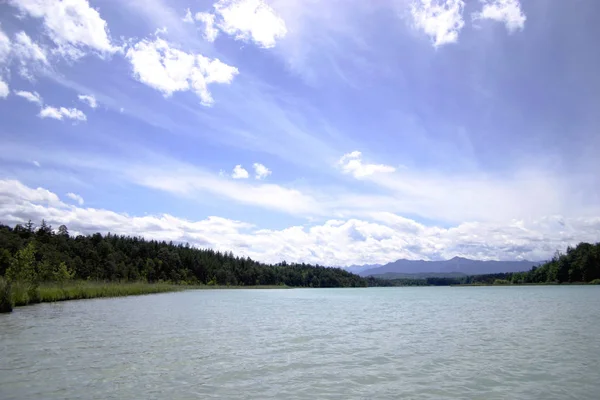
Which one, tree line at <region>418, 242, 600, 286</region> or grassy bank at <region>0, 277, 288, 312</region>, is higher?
tree line at <region>418, 242, 600, 286</region>

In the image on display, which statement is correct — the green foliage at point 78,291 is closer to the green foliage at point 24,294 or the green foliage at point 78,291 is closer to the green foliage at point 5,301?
the green foliage at point 24,294

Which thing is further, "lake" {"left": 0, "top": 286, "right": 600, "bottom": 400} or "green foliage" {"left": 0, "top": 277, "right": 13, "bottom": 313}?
"green foliage" {"left": 0, "top": 277, "right": 13, "bottom": 313}

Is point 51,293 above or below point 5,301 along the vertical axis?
below

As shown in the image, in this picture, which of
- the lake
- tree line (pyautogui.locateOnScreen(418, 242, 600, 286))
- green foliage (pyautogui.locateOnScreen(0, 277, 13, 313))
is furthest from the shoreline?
tree line (pyautogui.locateOnScreen(418, 242, 600, 286))

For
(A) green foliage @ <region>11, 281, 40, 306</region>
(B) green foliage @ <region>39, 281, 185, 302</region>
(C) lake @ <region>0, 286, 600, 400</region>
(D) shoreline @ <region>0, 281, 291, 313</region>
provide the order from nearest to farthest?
1. (C) lake @ <region>0, 286, 600, 400</region>
2. (D) shoreline @ <region>0, 281, 291, 313</region>
3. (A) green foliage @ <region>11, 281, 40, 306</region>
4. (B) green foliage @ <region>39, 281, 185, 302</region>

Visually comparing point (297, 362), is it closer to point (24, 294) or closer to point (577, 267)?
point (24, 294)

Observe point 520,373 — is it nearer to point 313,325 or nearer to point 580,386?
point 580,386

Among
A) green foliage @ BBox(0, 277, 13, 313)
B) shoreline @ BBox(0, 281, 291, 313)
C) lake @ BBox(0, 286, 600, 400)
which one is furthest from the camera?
shoreline @ BBox(0, 281, 291, 313)

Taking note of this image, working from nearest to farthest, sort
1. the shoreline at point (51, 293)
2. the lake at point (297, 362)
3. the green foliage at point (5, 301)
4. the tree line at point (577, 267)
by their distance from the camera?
the lake at point (297, 362), the green foliage at point (5, 301), the shoreline at point (51, 293), the tree line at point (577, 267)

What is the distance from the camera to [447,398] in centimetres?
1291

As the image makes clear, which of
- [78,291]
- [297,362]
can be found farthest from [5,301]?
[297,362]

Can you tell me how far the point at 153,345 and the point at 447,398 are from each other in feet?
52.4

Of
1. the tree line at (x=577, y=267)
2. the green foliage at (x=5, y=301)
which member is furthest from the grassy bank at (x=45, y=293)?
the tree line at (x=577, y=267)

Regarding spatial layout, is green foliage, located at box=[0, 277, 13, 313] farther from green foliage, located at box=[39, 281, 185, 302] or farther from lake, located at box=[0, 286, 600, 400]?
green foliage, located at box=[39, 281, 185, 302]
